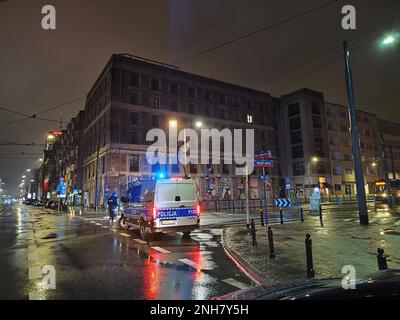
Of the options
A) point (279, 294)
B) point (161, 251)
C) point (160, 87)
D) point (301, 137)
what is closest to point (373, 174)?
point (301, 137)

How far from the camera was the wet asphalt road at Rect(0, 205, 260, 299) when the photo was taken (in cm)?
541

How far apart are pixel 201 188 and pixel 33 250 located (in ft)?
145

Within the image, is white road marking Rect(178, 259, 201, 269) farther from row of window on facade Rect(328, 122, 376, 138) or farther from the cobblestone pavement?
row of window on facade Rect(328, 122, 376, 138)

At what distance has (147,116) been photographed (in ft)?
165

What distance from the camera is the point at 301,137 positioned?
67562 millimetres

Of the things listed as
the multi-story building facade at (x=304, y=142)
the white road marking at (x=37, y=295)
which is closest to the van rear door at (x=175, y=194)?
the white road marking at (x=37, y=295)

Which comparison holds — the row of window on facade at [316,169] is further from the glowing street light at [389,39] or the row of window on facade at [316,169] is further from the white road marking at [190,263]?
the white road marking at [190,263]

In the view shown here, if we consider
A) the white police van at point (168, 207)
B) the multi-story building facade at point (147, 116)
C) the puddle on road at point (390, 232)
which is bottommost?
the puddle on road at point (390, 232)

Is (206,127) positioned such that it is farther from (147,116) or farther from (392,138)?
(392,138)

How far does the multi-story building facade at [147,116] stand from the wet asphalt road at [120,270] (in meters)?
31.8

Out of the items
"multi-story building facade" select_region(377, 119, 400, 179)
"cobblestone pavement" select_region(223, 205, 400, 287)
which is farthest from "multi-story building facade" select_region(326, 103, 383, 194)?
"cobblestone pavement" select_region(223, 205, 400, 287)

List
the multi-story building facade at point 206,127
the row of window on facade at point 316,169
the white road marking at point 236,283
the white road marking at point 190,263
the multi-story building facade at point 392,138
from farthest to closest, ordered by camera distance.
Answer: the multi-story building facade at point 392,138, the row of window on facade at point 316,169, the multi-story building facade at point 206,127, the white road marking at point 190,263, the white road marking at point 236,283

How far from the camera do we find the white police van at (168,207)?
11.7 meters
